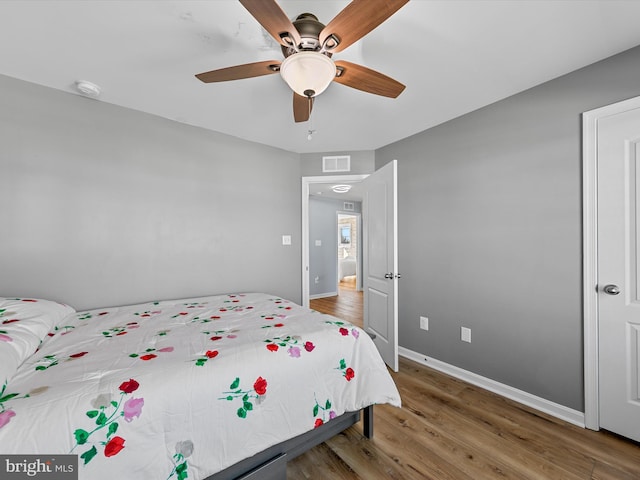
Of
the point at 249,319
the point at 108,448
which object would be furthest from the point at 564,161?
the point at 108,448

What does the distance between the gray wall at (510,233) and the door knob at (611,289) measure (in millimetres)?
149

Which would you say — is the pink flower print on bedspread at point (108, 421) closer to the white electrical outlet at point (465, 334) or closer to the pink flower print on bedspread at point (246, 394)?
the pink flower print on bedspread at point (246, 394)

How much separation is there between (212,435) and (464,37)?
7.86 ft

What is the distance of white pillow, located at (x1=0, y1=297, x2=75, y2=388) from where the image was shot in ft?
3.53

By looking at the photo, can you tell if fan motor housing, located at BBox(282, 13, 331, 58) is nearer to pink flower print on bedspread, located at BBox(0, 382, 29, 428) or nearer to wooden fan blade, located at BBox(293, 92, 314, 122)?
wooden fan blade, located at BBox(293, 92, 314, 122)

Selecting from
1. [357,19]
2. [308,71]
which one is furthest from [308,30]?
[357,19]

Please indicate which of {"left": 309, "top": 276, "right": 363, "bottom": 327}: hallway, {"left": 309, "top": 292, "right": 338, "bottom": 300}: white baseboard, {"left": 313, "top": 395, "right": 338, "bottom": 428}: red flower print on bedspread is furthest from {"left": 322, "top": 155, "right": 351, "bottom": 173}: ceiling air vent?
{"left": 309, "top": 292, "right": 338, "bottom": 300}: white baseboard

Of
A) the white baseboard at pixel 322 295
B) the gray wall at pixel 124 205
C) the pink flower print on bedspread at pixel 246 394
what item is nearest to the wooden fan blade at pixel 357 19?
the pink flower print on bedspread at pixel 246 394

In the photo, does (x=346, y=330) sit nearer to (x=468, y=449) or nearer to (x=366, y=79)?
(x=468, y=449)

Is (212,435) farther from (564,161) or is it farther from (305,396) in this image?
(564,161)

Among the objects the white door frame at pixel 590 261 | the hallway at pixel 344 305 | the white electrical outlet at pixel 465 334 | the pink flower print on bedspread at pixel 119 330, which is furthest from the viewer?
the hallway at pixel 344 305

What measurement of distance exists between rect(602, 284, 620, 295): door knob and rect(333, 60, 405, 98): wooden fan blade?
6.10 ft

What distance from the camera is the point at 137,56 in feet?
5.69

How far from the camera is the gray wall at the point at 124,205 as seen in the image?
6.56ft
